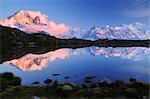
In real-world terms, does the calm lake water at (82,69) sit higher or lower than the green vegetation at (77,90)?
higher

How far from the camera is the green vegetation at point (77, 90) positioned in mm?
6367

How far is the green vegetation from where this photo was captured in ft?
20.9

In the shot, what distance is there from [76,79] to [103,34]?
7.07 metres

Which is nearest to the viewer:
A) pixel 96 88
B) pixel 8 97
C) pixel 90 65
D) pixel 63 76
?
pixel 8 97

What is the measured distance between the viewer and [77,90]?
6.62 metres

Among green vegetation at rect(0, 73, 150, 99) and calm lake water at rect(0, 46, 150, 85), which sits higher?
calm lake water at rect(0, 46, 150, 85)

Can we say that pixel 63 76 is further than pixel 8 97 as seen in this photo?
Yes

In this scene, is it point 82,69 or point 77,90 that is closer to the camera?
point 77,90

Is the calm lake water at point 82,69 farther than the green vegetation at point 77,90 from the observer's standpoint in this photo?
Yes

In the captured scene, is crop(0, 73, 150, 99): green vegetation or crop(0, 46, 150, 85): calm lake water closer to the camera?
crop(0, 73, 150, 99): green vegetation

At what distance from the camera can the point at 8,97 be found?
6297mm

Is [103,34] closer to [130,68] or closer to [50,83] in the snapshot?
[130,68]

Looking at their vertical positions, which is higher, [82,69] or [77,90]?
[82,69]

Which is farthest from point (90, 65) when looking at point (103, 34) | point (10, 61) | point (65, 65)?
point (103, 34)
